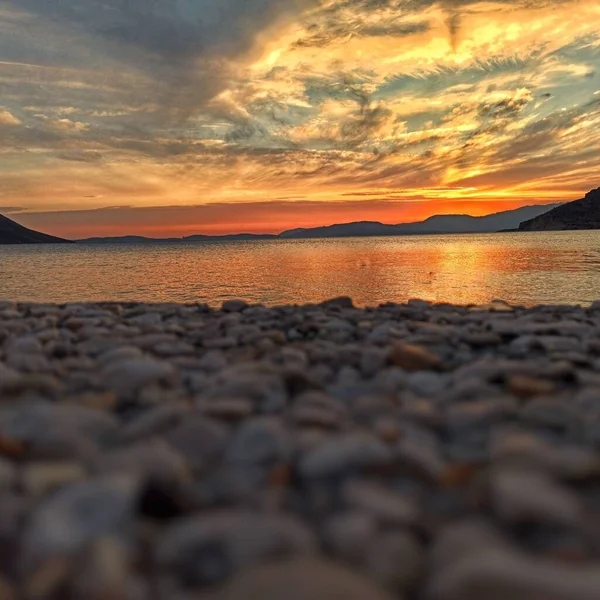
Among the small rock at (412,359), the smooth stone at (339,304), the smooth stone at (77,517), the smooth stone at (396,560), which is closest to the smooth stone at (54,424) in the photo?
the smooth stone at (77,517)

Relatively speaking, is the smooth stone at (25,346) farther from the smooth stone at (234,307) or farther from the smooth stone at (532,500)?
the smooth stone at (532,500)

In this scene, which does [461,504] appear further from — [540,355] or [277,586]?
[540,355]

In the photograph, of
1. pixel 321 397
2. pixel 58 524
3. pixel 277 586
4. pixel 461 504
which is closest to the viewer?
pixel 277 586

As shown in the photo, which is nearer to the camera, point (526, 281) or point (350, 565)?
point (350, 565)

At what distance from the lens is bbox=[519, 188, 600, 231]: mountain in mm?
155250

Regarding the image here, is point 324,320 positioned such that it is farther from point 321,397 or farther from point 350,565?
point 350,565

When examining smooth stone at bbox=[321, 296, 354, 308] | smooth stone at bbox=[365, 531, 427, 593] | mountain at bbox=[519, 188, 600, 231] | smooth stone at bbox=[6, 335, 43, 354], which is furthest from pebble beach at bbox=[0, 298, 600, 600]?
mountain at bbox=[519, 188, 600, 231]

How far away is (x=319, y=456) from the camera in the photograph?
2.07 meters

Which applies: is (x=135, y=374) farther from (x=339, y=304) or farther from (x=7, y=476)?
(x=339, y=304)

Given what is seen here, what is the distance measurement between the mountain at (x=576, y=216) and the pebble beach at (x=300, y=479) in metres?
177

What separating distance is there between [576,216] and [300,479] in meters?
181

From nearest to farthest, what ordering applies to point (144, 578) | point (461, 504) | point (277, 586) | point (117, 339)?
point (277, 586) → point (144, 578) → point (461, 504) → point (117, 339)

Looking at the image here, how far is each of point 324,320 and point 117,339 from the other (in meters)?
2.37

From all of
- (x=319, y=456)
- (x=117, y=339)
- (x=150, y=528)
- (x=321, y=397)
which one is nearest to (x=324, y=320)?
(x=117, y=339)
